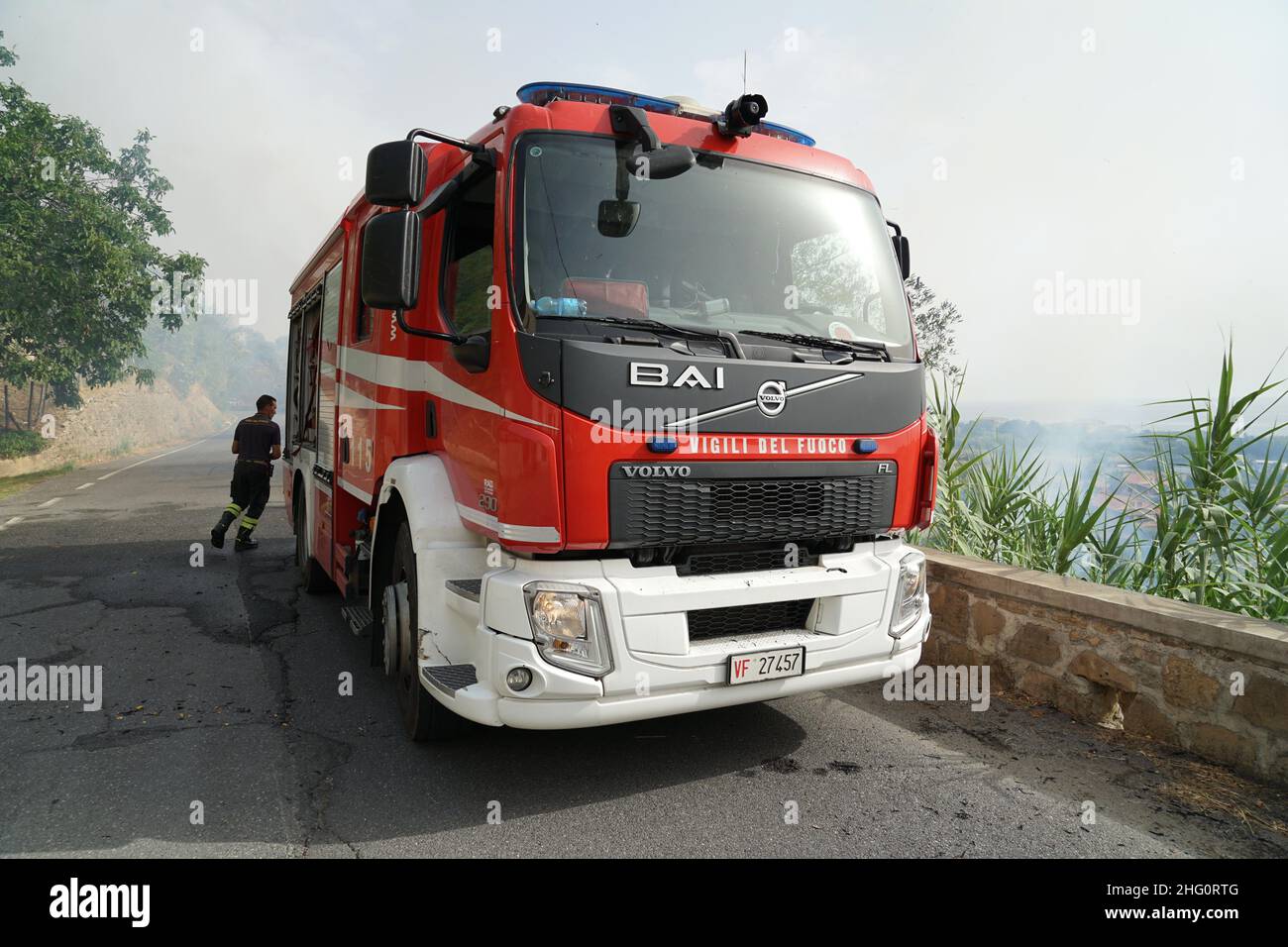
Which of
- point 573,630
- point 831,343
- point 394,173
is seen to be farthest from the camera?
point 831,343

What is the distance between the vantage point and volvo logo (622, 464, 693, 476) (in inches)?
119

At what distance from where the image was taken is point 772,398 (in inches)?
126

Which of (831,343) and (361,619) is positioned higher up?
(831,343)

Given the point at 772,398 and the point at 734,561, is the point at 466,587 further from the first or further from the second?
the point at 772,398

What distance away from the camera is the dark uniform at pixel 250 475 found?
893 centimetres

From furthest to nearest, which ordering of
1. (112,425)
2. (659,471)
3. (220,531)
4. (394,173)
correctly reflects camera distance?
(112,425)
(220,531)
(394,173)
(659,471)

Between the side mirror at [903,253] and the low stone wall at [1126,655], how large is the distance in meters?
1.73

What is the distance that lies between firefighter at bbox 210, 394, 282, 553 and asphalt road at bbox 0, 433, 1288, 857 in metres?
3.76

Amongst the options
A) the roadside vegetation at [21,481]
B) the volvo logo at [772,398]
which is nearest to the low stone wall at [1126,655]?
the volvo logo at [772,398]

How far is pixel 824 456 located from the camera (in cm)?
340

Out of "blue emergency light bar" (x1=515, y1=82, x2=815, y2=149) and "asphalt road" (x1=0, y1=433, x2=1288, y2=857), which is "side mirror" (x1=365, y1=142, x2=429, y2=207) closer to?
"blue emergency light bar" (x1=515, y1=82, x2=815, y2=149)

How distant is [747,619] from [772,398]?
0.87 meters

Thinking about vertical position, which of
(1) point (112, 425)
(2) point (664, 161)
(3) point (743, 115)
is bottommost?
(1) point (112, 425)

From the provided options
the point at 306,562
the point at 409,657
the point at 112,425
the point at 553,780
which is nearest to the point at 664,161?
the point at 409,657
